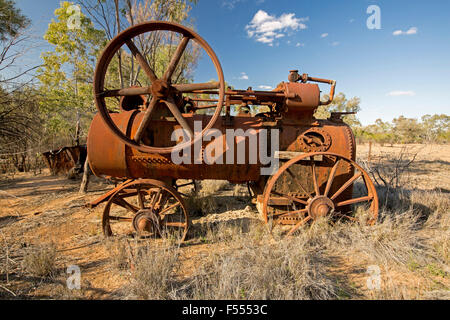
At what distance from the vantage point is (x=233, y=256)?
7.70 feet

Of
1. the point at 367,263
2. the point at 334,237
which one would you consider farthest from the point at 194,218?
the point at 367,263

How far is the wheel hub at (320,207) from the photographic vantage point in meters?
3.05

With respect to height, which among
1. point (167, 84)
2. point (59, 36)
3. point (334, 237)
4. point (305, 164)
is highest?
point (59, 36)

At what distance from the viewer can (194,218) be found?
4.16 meters

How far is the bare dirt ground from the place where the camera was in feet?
6.81

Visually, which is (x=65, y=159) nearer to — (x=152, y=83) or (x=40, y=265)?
(x=40, y=265)

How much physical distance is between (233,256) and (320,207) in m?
1.66

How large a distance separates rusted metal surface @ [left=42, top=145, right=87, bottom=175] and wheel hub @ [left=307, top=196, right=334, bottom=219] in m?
8.15

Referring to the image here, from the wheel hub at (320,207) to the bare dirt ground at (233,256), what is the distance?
220 millimetres

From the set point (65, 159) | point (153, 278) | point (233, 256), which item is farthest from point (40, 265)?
point (65, 159)

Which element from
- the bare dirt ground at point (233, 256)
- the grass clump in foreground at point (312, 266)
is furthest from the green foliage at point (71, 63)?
the grass clump in foreground at point (312, 266)
